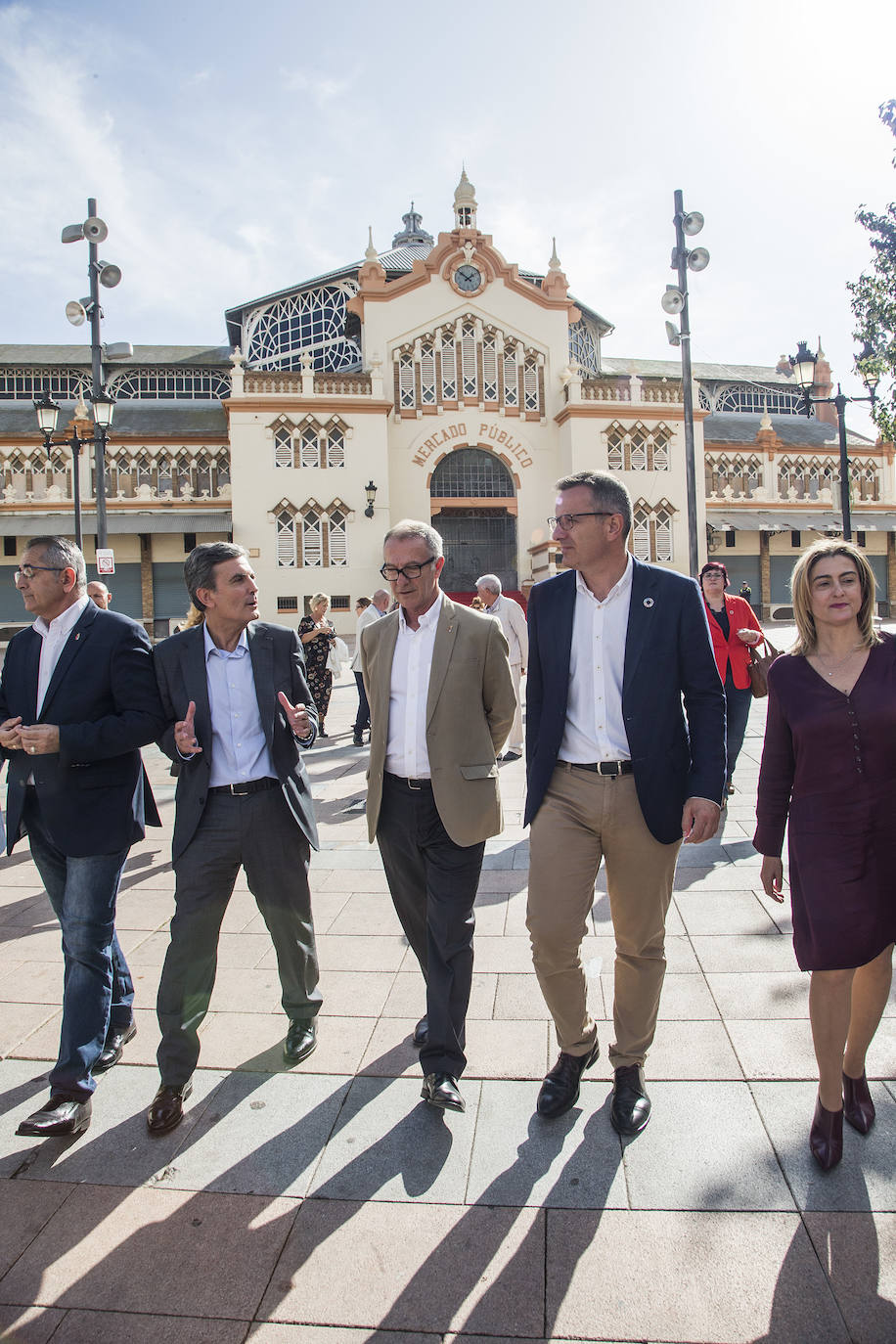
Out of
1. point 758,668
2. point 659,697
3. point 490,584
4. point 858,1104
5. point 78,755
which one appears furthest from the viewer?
point 490,584

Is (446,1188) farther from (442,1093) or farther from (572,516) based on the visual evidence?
(572,516)

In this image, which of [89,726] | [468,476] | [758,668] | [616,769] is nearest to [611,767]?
[616,769]

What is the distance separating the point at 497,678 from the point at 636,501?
89.6 feet

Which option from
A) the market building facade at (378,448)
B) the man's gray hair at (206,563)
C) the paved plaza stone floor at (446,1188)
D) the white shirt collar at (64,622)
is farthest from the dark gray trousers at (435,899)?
the market building facade at (378,448)

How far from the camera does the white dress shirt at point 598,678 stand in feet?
9.44

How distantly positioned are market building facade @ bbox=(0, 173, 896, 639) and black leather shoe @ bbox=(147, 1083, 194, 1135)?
24348mm

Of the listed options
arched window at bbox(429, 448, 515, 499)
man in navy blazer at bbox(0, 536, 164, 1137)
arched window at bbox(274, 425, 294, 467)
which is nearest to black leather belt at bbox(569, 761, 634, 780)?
man in navy blazer at bbox(0, 536, 164, 1137)

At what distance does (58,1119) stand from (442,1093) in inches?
50.9

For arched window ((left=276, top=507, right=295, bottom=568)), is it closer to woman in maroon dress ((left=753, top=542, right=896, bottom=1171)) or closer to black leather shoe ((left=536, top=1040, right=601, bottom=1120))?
black leather shoe ((left=536, top=1040, right=601, bottom=1120))

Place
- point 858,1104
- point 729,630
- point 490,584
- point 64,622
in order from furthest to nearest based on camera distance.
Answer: point 490,584 → point 729,630 → point 64,622 → point 858,1104

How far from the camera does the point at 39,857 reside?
10.6 ft

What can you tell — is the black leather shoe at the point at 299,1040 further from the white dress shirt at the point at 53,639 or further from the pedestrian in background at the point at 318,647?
the pedestrian in background at the point at 318,647

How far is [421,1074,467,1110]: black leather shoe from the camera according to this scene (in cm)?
284

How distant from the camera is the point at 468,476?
95.6 feet
